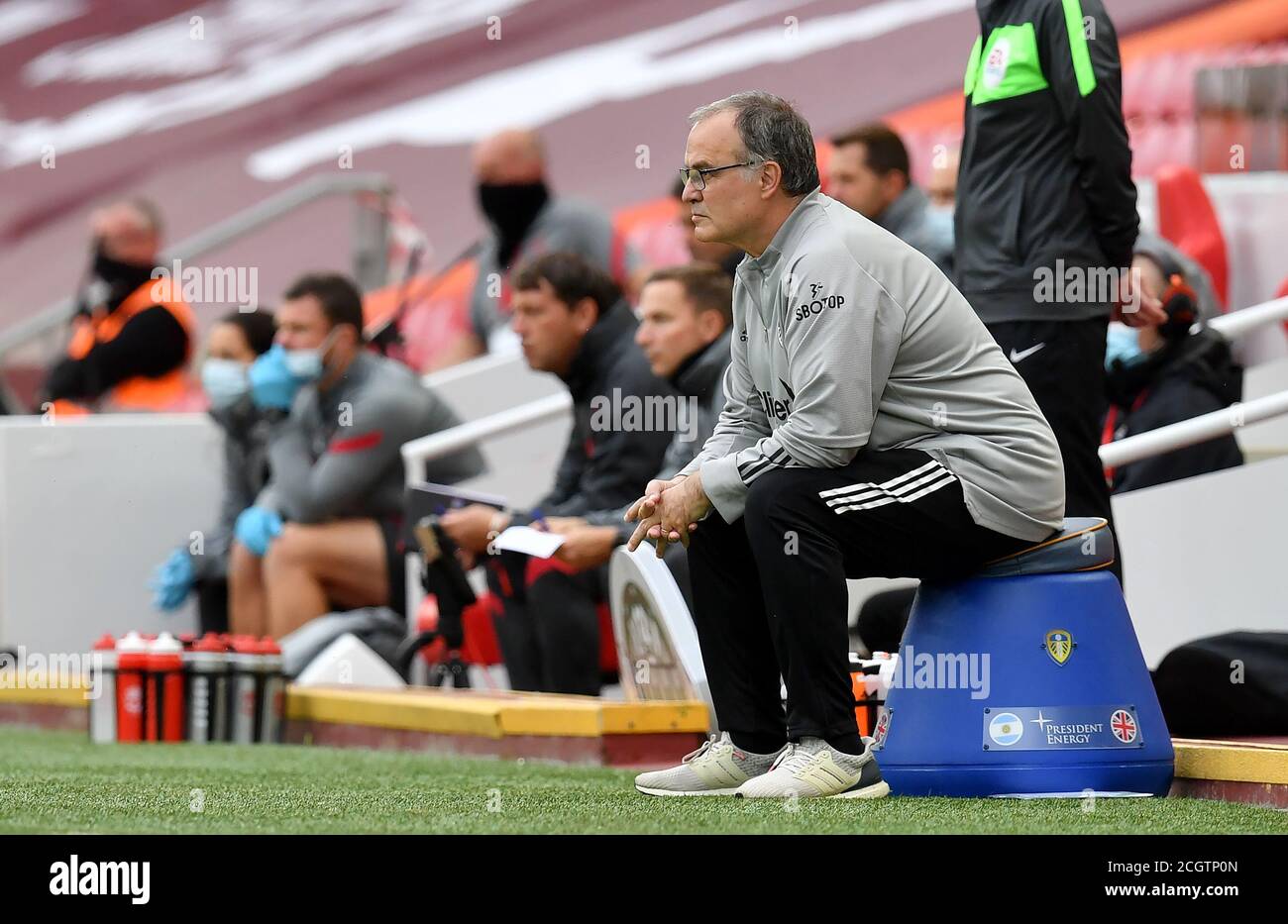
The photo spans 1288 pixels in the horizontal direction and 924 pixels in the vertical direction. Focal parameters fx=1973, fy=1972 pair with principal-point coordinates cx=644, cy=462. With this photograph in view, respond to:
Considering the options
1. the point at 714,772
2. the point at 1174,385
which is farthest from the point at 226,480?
the point at 714,772

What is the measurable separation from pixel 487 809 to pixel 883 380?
0.85 metres

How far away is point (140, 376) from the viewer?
24.7 feet

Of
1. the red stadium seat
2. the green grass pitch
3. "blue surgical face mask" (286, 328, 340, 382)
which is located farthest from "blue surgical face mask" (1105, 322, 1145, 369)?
"blue surgical face mask" (286, 328, 340, 382)

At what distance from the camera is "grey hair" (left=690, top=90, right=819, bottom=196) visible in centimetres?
301

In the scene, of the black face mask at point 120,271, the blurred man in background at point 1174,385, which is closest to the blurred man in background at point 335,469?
the black face mask at point 120,271

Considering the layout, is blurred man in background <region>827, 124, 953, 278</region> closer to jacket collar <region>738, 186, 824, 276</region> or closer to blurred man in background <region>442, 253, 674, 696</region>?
blurred man in background <region>442, 253, 674, 696</region>

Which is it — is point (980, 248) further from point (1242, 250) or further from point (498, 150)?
point (498, 150)

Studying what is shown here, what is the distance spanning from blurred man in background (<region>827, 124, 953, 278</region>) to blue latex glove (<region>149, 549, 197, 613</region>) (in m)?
2.76

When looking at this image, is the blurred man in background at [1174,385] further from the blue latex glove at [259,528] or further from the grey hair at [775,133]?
the blue latex glove at [259,528]

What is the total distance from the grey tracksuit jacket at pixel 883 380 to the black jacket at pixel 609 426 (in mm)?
1896

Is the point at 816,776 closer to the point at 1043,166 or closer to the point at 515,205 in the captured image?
the point at 1043,166

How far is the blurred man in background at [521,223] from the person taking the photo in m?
6.94

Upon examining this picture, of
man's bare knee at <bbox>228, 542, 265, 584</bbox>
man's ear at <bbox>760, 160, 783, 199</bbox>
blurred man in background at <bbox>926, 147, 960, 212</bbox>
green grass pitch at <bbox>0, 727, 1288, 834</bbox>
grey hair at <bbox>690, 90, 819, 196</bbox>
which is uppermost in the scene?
blurred man in background at <bbox>926, 147, 960, 212</bbox>

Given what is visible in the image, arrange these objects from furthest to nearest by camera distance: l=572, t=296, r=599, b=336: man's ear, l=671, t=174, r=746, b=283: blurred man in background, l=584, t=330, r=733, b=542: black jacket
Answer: l=671, t=174, r=746, b=283: blurred man in background < l=572, t=296, r=599, b=336: man's ear < l=584, t=330, r=733, b=542: black jacket
